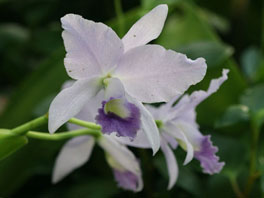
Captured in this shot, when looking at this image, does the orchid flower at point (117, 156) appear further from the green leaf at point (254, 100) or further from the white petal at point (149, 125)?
the green leaf at point (254, 100)

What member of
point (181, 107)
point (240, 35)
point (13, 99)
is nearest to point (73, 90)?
point (181, 107)

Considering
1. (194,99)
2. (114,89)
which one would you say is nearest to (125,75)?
(114,89)

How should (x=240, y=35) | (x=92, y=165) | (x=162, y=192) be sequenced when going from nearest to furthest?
(x=162, y=192)
(x=92, y=165)
(x=240, y=35)

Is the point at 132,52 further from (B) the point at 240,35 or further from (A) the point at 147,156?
(B) the point at 240,35

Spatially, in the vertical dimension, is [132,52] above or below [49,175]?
above

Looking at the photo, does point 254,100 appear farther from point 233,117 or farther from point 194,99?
point 194,99

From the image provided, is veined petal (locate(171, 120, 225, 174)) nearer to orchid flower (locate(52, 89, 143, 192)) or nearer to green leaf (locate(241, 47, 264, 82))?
orchid flower (locate(52, 89, 143, 192))

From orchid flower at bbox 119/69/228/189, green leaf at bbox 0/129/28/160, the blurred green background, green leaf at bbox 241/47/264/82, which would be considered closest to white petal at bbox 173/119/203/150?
orchid flower at bbox 119/69/228/189
